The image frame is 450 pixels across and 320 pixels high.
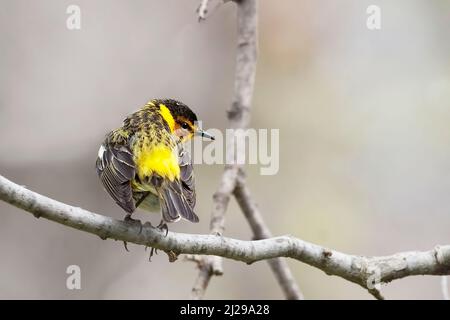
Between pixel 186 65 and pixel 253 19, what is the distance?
2.82 meters

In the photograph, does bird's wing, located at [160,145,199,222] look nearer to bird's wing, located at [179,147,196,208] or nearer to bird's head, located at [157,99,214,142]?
bird's wing, located at [179,147,196,208]

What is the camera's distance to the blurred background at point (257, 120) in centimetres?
870

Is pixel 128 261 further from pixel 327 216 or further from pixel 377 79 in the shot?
pixel 377 79

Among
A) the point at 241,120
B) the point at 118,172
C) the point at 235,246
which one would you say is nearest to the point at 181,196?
the point at 118,172

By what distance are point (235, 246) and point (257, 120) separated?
5704mm

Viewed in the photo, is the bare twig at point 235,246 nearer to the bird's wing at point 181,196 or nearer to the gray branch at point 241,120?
the bird's wing at point 181,196

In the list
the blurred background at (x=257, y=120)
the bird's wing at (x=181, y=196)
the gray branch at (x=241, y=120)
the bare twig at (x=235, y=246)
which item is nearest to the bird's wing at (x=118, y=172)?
the bird's wing at (x=181, y=196)

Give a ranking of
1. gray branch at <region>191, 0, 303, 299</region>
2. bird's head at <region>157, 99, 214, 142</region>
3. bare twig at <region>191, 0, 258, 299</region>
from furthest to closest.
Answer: bare twig at <region>191, 0, 258, 299</region>, bird's head at <region>157, 99, 214, 142</region>, gray branch at <region>191, 0, 303, 299</region>

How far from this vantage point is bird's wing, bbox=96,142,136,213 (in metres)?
4.47

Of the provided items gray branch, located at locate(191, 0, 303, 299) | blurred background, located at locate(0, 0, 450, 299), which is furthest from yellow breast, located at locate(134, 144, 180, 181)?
blurred background, located at locate(0, 0, 450, 299)

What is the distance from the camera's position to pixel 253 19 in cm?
682

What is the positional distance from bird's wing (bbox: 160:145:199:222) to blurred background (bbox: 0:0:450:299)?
3.71 meters

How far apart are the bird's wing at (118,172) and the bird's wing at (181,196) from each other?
0.21 meters

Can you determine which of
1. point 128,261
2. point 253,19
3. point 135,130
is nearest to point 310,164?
point 128,261
